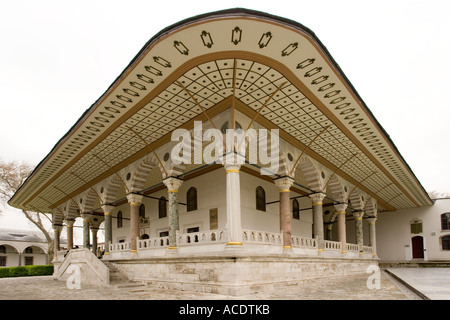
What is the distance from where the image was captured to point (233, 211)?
8.45 meters

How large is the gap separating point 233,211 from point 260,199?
6.09 meters

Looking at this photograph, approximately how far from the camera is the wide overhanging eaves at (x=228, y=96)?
6.42 m

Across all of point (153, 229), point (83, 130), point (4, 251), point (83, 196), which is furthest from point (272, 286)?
point (4, 251)

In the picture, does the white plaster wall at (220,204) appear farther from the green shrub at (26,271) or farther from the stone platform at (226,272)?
the green shrub at (26,271)

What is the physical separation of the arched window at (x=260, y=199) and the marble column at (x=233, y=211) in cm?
562

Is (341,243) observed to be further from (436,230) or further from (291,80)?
(436,230)

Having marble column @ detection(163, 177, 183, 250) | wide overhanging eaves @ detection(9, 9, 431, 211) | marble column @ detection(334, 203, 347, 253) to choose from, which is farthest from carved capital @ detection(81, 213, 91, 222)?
marble column @ detection(334, 203, 347, 253)

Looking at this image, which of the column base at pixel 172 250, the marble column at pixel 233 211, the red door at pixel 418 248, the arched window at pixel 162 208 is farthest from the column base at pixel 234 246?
the red door at pixel 418 248

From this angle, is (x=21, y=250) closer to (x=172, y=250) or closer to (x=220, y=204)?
(x=220, y=204)

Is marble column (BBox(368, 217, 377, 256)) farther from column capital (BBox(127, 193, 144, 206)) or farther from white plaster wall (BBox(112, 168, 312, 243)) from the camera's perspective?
column capital (BBox(127, 193, 144, 206))

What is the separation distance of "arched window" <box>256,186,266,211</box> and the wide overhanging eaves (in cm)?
284

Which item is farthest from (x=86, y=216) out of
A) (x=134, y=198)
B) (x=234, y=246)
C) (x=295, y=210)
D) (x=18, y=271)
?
(x=234, y=246)

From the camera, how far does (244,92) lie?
27.7ft

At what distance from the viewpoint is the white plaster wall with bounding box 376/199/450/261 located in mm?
21891
